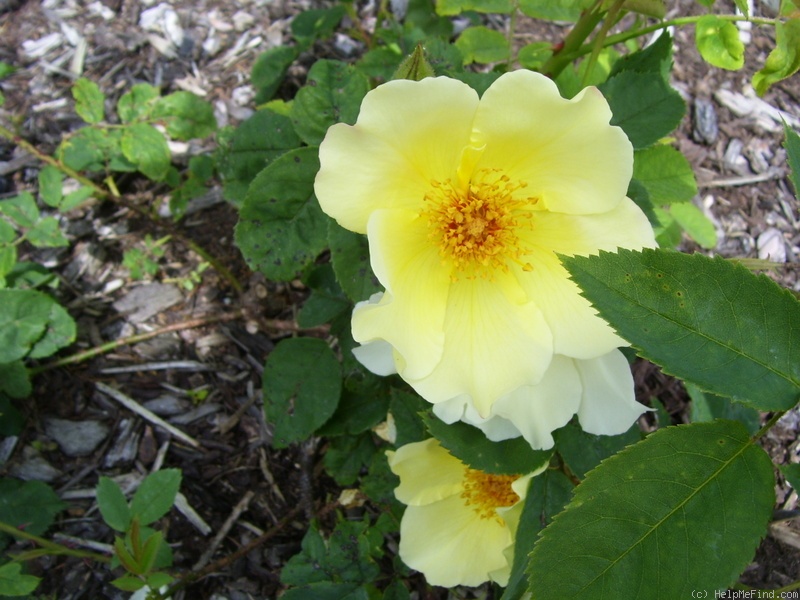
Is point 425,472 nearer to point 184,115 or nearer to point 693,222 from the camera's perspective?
point 693,222

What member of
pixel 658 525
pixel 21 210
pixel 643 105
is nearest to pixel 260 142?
pixel 21 210

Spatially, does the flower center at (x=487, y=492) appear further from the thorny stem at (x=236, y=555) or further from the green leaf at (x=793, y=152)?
the green leaf at (x=793, y=152)

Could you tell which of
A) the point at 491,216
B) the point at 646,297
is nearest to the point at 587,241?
the point at 491,216

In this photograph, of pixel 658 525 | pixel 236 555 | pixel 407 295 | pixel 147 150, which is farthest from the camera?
pixel 147 150

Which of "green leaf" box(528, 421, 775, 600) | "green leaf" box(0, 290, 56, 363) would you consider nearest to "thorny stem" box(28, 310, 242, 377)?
"green leaf" box(0, 290, 56, 363)

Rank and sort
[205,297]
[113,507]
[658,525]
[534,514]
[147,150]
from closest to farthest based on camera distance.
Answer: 1. [658,525]
2. [534,514]
3. [113,507]
4. [147,150]
5. [205,297]

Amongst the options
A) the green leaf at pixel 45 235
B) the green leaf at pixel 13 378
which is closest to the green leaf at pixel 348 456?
the green leaf at pixel 13 378

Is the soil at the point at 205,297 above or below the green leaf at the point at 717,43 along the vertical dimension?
below
